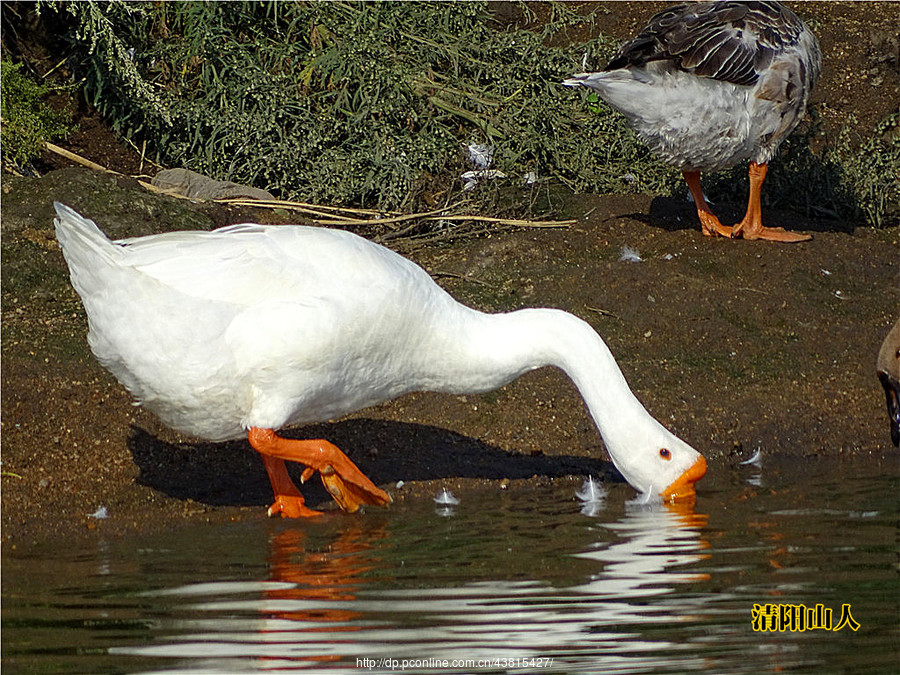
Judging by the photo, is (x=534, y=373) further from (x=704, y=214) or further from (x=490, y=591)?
(x=490, y=591)

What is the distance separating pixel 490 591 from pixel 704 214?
6545 mm

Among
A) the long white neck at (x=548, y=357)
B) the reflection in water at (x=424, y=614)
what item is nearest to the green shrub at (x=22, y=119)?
the long white neck at (x=548, y=357)

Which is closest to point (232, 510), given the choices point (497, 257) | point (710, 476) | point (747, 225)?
point (710, 476)

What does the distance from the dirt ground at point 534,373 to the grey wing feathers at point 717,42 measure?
142 cm

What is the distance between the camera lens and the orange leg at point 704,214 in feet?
34.9

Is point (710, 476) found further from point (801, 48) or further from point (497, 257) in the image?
point (801, 48)

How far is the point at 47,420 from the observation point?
723 cm

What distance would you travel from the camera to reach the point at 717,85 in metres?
10.3

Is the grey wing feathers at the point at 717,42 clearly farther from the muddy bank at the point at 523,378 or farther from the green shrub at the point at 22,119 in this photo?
the green shrub at the point at 22,119

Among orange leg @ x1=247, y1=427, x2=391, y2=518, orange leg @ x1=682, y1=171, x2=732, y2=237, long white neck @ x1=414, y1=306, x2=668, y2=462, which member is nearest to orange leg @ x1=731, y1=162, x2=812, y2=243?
orange leg @ x1=682, y1=171, x2=732, y2=237

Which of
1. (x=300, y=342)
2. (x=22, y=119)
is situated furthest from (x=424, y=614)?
(x=22, y=119)

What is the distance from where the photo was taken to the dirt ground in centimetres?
693

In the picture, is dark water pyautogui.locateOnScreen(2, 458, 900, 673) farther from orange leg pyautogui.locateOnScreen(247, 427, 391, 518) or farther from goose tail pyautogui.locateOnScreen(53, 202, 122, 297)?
goose tail pyautogui.locateOnScreen(53, 202, 122, 297)

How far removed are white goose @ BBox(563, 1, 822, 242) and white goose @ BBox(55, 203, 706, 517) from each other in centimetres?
420
